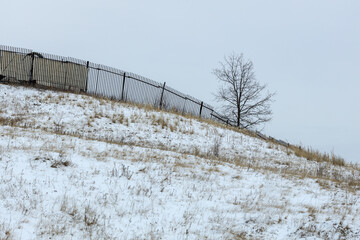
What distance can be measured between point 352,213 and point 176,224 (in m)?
3.49

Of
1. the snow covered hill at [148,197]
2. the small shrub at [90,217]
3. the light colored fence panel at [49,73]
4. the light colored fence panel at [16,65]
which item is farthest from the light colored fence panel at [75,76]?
the small shrub at [90,217]

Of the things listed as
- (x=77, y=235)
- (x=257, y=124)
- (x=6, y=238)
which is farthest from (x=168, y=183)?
(x=257, y=124)

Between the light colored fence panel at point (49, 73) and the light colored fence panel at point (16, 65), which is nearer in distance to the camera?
the light colored fence panel at point (16, 65)

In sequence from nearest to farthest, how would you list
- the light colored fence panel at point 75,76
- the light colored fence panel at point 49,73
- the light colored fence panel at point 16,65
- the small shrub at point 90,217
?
the small shrub at point 90,217 → the light colored fence panel at point 16,65 → the light colored fence panel at point 49,73 → the light colored fence panel at point 75,76

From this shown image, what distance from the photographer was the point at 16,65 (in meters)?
20.2

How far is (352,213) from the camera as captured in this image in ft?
20.1

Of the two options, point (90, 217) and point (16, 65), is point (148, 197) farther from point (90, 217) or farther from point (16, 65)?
point (16, 65)

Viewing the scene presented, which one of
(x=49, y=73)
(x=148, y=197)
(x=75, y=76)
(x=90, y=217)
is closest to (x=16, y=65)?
(x=49, y=73)

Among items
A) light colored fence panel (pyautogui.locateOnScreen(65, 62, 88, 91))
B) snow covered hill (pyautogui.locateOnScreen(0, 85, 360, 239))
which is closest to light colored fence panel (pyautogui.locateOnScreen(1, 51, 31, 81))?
light colored fence panel (pyautogui.locateOnScreen(65, 62, 88, 91))

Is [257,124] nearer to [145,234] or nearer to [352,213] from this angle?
[352,213]

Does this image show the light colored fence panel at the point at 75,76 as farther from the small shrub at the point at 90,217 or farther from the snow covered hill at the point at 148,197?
the small shrub at the point at 90,217

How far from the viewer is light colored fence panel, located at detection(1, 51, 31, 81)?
2005 cm

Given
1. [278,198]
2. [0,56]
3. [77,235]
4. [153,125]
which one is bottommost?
[77,235]

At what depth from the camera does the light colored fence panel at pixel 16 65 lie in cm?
2005
